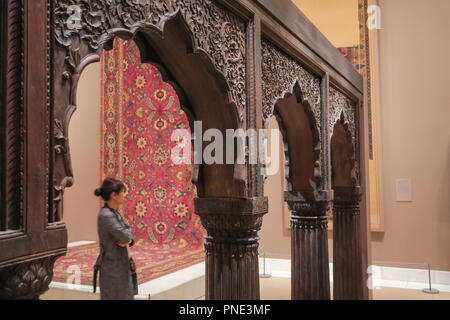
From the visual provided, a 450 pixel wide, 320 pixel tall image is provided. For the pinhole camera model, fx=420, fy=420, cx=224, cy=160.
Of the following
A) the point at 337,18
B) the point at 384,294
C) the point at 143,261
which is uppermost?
the point at 337,18

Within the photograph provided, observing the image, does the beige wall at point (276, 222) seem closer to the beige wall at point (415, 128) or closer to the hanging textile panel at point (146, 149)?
the hanging textile panel at point (146, 149)

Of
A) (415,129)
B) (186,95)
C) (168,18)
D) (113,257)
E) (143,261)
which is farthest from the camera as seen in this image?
(415,129)

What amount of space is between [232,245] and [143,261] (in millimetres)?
3281

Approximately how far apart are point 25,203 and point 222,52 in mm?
1029

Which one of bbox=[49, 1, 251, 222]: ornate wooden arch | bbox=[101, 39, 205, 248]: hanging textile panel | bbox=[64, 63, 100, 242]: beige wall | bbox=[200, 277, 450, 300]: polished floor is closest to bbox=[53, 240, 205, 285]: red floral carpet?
bbox=[101, 39, 205, 248]: hanging textile panel

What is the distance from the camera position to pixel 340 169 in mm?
3893

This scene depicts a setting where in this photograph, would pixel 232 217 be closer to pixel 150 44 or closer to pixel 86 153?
pixel 150 44

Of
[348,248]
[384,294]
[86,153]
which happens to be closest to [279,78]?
[348,248]

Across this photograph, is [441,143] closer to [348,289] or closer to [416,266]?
[416,266]

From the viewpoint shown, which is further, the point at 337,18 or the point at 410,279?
the point at 337,18

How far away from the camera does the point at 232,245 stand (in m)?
1.87

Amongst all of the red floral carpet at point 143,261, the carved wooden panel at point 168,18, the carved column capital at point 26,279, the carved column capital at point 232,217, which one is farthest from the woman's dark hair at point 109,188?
the red floral carpet at point 143,261

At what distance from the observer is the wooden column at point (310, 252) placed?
282 cm

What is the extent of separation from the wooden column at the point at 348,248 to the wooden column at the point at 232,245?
2118 mm
